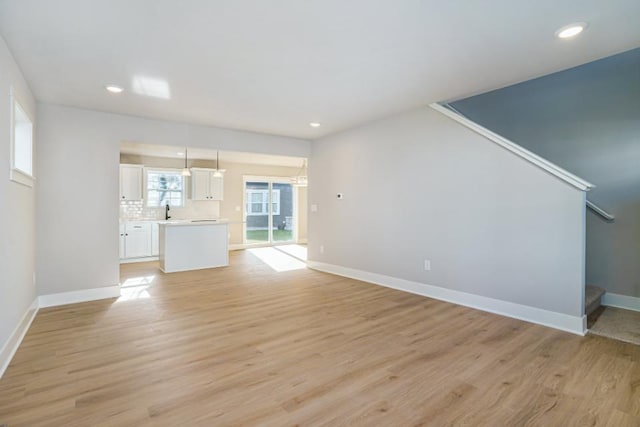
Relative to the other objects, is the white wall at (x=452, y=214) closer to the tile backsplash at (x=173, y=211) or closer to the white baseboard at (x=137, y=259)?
the tile backsplash at (x=173, y=211)

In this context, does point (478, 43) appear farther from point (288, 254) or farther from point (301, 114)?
point (288, 254)

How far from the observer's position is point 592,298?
140 inches

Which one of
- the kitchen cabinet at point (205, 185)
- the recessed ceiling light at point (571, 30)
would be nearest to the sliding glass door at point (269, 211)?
the kitchen cabinet at point (205, 185)

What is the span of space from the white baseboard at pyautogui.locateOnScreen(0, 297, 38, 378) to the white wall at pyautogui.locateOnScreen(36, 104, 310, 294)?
60 cm

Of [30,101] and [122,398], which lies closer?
[122,398]

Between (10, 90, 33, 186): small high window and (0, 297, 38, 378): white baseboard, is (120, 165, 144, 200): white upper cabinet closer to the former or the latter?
(10, 90, 33, 186): small high window

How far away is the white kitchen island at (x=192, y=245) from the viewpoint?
5883 mm

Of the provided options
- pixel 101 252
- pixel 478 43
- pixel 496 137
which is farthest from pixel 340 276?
pixel 478 43

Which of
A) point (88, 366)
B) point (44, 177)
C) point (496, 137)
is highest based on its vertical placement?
point (496, 137)

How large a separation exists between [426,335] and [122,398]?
2.43m

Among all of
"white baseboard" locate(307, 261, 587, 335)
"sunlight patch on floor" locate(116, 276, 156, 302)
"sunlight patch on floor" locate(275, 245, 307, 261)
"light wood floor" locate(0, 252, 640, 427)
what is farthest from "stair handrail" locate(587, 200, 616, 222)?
"sunlight patch on floor" locate(116, 276, 156, 302)

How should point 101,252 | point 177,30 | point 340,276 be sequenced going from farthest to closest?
1. point 340,276
2. point 101,252
3. point 177,30

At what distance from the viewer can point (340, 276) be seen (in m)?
5.52

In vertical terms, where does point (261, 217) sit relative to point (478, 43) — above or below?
below
